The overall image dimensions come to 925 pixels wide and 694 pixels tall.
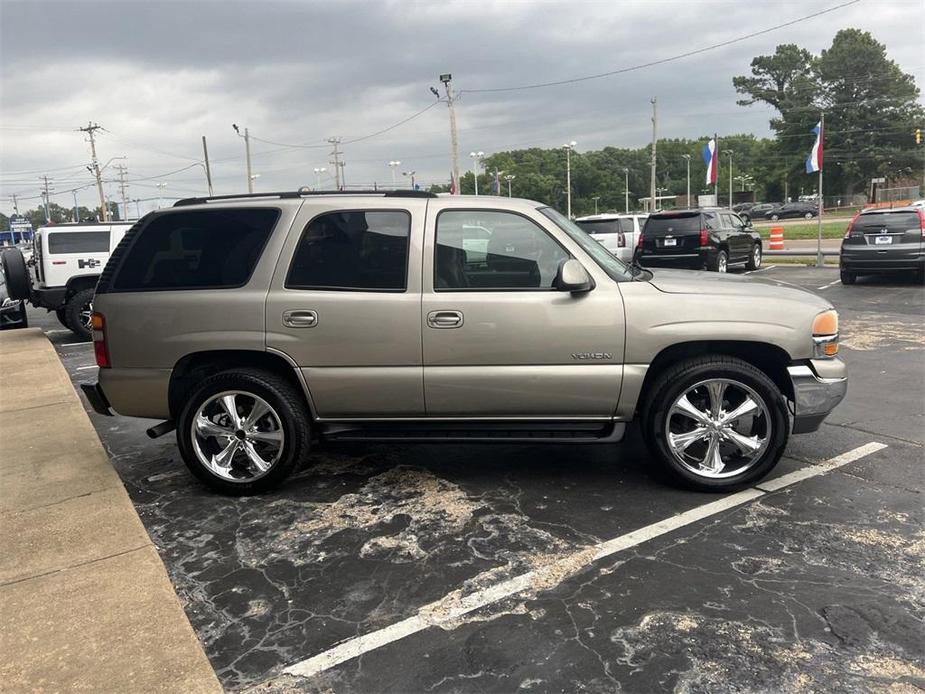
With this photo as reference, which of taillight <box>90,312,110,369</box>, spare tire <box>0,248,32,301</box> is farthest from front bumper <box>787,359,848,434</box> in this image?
spare tire <box>0,248,32,301</box>

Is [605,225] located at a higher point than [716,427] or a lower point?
higher

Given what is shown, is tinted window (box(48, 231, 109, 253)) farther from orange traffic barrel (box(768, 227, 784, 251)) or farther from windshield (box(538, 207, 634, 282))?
orange traffic barrel (box(768, 227, 784, 251))

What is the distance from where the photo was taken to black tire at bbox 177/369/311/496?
432 centimetres

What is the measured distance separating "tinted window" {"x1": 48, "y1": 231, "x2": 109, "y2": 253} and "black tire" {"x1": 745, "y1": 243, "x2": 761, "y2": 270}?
600 inches

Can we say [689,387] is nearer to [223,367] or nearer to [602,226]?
[223,367]

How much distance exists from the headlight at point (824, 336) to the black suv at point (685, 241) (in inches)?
452

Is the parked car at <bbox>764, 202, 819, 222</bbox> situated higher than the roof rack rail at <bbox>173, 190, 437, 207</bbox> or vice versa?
the parked car at <bbox>764, 202, 819, 222</bbox>

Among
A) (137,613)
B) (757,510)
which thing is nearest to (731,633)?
(757,510)

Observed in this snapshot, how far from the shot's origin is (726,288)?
4.32m

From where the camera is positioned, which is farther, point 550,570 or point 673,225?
point 673,225

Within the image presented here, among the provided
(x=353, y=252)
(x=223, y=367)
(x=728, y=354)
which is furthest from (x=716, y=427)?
(x=223, y=367)

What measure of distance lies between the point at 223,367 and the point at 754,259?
1724cm

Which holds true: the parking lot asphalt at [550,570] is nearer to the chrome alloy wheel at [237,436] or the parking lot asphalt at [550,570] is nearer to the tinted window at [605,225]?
the chrome alloy wheel at [237,436]

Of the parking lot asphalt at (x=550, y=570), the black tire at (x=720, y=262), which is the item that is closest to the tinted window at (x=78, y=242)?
the parking lot asphalt at (x=550, y=570)
